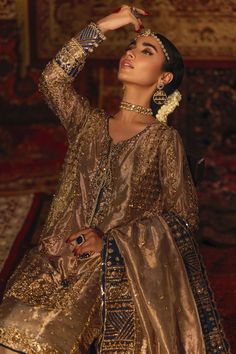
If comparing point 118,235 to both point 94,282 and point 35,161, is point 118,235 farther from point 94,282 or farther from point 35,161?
point 35,161

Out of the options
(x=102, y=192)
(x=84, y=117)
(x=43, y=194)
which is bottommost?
(x=43, y=194)

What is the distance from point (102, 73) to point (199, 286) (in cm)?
460

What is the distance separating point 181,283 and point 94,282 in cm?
35

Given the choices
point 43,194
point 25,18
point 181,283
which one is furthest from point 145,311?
point 25,18

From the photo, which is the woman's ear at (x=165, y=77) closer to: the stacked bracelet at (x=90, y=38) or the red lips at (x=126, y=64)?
the red lips at (x=126, y=64)

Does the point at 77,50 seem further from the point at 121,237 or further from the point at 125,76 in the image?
the point at 121,237

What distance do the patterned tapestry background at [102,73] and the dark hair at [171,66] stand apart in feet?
10.7

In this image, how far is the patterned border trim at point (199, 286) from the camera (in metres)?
3.96

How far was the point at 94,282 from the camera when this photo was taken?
390 cm

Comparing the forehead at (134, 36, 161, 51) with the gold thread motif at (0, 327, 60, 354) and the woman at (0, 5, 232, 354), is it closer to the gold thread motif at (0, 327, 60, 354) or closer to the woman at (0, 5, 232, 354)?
the woman at (0, 5, 232, 354)

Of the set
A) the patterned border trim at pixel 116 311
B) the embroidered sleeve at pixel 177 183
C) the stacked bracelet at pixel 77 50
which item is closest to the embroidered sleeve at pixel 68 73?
the stacked bracelet at pixel 77 50

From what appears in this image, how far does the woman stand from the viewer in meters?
3.81

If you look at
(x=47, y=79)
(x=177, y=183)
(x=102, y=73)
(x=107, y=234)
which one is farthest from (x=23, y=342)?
(x=102, y=73)

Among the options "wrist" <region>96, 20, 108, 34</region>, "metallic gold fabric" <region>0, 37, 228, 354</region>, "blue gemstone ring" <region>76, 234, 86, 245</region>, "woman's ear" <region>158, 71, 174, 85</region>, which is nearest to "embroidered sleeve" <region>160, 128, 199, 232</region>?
"metallic gold fabric" <region>0, 37, 228, 354</region>
